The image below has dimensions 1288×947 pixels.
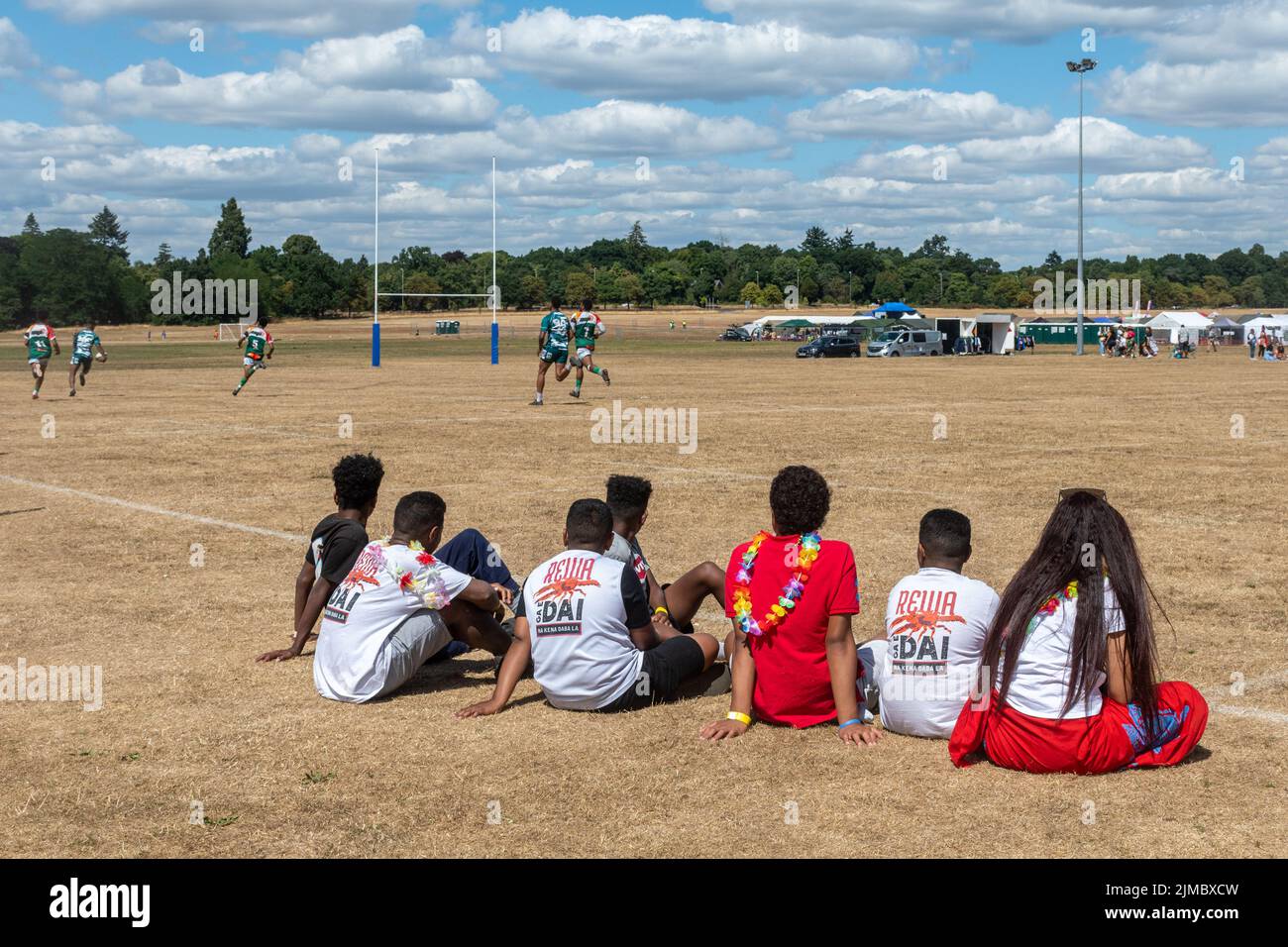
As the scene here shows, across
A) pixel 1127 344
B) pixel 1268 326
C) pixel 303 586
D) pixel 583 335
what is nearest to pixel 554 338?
pixel 583 335

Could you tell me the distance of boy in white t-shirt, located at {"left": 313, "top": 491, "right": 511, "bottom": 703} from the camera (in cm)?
723

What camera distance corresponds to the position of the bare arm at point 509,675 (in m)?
7.04

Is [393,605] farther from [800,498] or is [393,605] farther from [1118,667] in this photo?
[1118,667]

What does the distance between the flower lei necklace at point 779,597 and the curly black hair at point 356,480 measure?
7.59ft

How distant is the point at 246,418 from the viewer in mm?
25250

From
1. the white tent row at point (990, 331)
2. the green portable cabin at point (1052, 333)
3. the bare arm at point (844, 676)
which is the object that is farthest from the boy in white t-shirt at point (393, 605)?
the green portable cabin at point (1052, 333)

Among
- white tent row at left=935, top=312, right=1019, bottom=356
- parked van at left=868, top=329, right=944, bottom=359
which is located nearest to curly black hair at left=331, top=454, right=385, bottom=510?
parked van at left=868, top=329, right=944, bottom=359

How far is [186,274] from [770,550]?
138136 mm

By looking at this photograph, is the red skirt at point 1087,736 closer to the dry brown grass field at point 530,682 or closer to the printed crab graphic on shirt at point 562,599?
the dry brown grass field at point 530,682

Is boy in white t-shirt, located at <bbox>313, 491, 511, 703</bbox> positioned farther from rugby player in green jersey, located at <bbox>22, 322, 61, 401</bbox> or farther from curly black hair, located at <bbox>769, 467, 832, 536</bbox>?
rugby player in green jersey, located at <bbox>22, 322, 61, 401</bbox>

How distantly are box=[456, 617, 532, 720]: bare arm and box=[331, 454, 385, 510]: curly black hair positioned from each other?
4.68 ft
